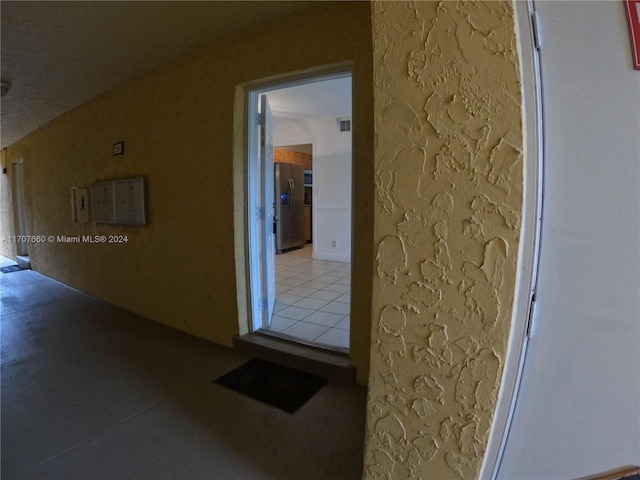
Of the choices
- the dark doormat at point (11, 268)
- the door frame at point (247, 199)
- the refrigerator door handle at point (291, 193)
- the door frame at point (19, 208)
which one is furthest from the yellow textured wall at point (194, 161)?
the refrigerator door handle at point (291, 193)

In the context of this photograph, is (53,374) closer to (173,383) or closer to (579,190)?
(173,383)

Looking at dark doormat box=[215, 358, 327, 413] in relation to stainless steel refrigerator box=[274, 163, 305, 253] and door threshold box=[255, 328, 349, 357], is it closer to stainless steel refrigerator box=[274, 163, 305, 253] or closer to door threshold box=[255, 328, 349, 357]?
door threshold box=[255, 328, 349, 357]

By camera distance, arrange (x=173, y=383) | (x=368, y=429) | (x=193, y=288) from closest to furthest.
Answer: (x=368, y=429) < (x=173, y=383) < (x=193, y=288)

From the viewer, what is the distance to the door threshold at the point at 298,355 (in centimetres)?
193

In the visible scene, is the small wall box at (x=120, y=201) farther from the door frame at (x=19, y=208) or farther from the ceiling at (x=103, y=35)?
the door frame at (x=19, y=208)

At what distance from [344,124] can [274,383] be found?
176 inches

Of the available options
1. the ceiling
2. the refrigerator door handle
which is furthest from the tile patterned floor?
the ceiling

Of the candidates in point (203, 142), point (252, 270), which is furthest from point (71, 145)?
point (252, 270)

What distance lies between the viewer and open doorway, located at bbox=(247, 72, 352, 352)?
2.36 m

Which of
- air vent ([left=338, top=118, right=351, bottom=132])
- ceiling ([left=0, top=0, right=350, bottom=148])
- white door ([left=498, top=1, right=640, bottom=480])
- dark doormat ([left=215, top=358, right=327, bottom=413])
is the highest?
air vent ([left=338, top=118, right=351, bottom=132])

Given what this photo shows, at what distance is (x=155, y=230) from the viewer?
2.73 m

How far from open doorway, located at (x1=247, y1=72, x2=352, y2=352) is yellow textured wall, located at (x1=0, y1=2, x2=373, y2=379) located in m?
0.19

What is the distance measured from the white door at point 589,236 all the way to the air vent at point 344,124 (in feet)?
14.9

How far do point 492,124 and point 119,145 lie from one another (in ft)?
11.3
